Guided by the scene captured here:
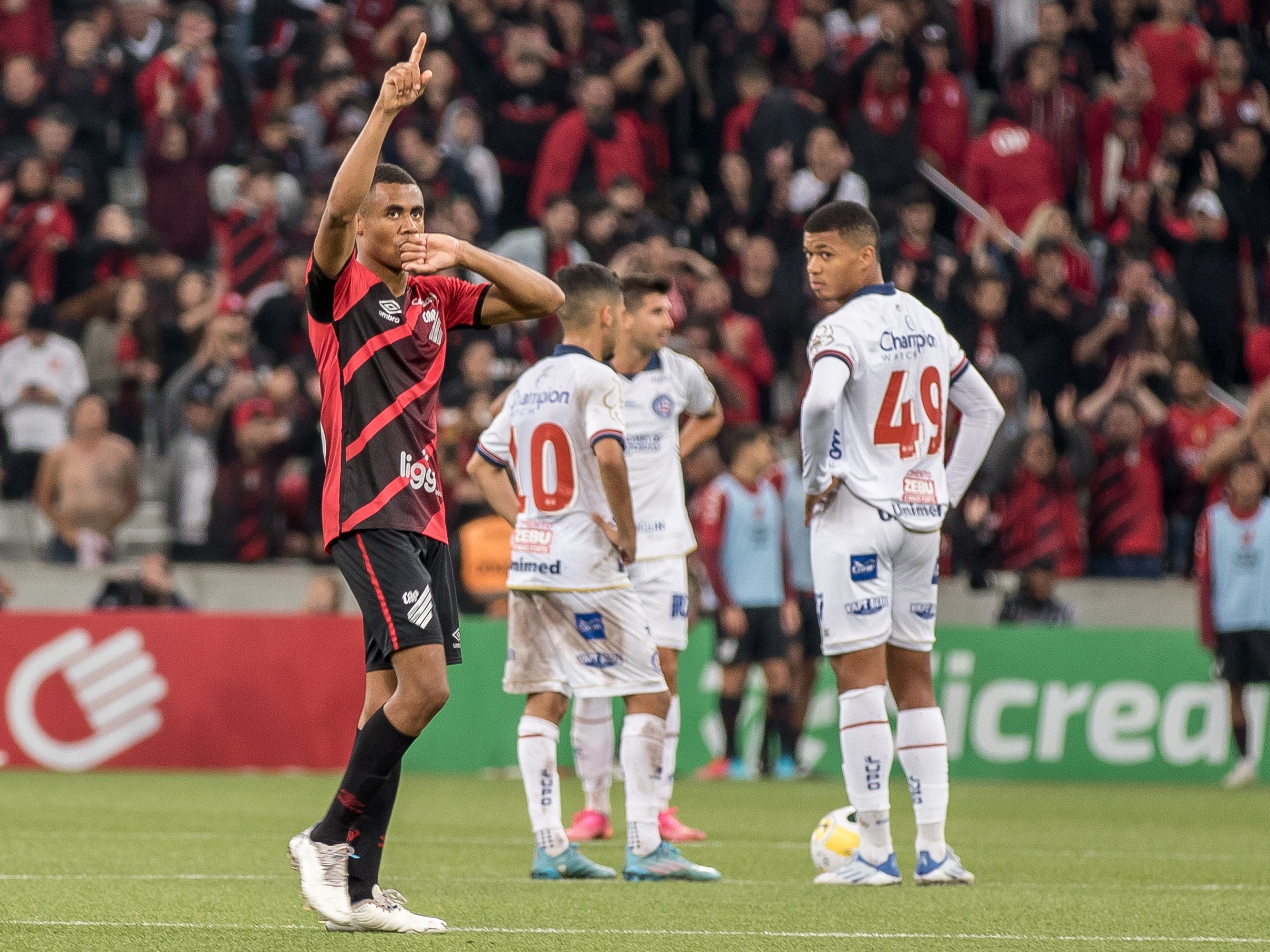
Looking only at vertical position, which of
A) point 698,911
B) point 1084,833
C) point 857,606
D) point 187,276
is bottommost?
point 1084,833

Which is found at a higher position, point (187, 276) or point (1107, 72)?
→ point (1107, 72)

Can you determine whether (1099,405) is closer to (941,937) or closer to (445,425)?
(445,425)

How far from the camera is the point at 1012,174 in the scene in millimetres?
18953

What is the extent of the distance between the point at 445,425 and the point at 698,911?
29.9ft

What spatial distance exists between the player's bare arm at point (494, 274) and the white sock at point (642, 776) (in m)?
2.28

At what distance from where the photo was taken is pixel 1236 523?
49.5 feet

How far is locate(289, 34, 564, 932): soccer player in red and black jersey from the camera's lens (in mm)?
5789

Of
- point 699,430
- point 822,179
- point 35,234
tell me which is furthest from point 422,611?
point 35,234

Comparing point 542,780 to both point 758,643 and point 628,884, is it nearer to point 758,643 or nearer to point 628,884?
point 628,884

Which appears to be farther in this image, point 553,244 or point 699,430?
point 553,244

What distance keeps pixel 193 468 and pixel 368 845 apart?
35.8 feet

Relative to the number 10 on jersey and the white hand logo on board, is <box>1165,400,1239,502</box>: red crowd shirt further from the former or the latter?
the number 10 on jersey

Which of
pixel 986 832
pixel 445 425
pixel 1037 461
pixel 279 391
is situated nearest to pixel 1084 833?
pixel 986 832

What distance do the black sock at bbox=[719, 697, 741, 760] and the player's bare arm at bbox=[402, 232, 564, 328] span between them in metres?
8.45
